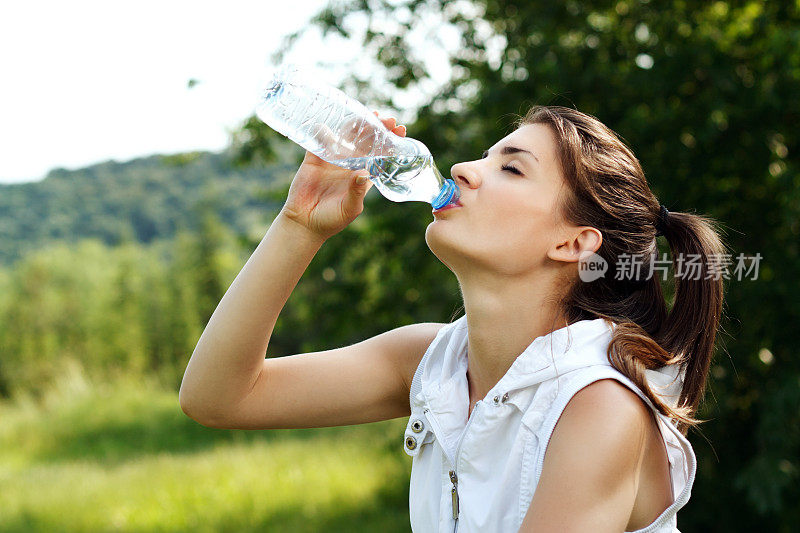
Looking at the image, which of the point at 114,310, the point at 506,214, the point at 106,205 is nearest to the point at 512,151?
the point at 506,214

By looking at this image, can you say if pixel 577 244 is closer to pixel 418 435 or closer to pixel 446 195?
pixel 446 195

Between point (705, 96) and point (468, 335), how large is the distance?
8.78 feet

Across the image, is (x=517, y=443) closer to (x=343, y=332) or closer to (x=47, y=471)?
(x=343, y=332)

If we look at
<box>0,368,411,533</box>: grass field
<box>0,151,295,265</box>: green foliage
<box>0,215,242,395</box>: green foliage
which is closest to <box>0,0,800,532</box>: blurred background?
<box>0,368,411,533</box>: grass field

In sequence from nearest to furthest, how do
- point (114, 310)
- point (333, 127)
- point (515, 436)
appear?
point (515, 436)
point (333, 127)
point (114, 310)

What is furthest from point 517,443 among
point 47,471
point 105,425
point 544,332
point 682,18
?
point 105,425

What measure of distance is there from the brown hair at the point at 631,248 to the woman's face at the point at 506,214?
0.05 metres

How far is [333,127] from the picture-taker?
2.35m

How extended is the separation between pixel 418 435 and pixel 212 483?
6160 millimetres

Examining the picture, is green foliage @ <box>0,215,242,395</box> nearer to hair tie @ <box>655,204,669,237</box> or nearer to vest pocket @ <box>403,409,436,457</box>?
vest pocket @ <box>403,409,436,457</box>

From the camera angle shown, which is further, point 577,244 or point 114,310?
point 114,310

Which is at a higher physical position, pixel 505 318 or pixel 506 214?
pixel 506 214

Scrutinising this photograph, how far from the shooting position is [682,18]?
4340 millimetres

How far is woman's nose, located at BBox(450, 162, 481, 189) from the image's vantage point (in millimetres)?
1854
